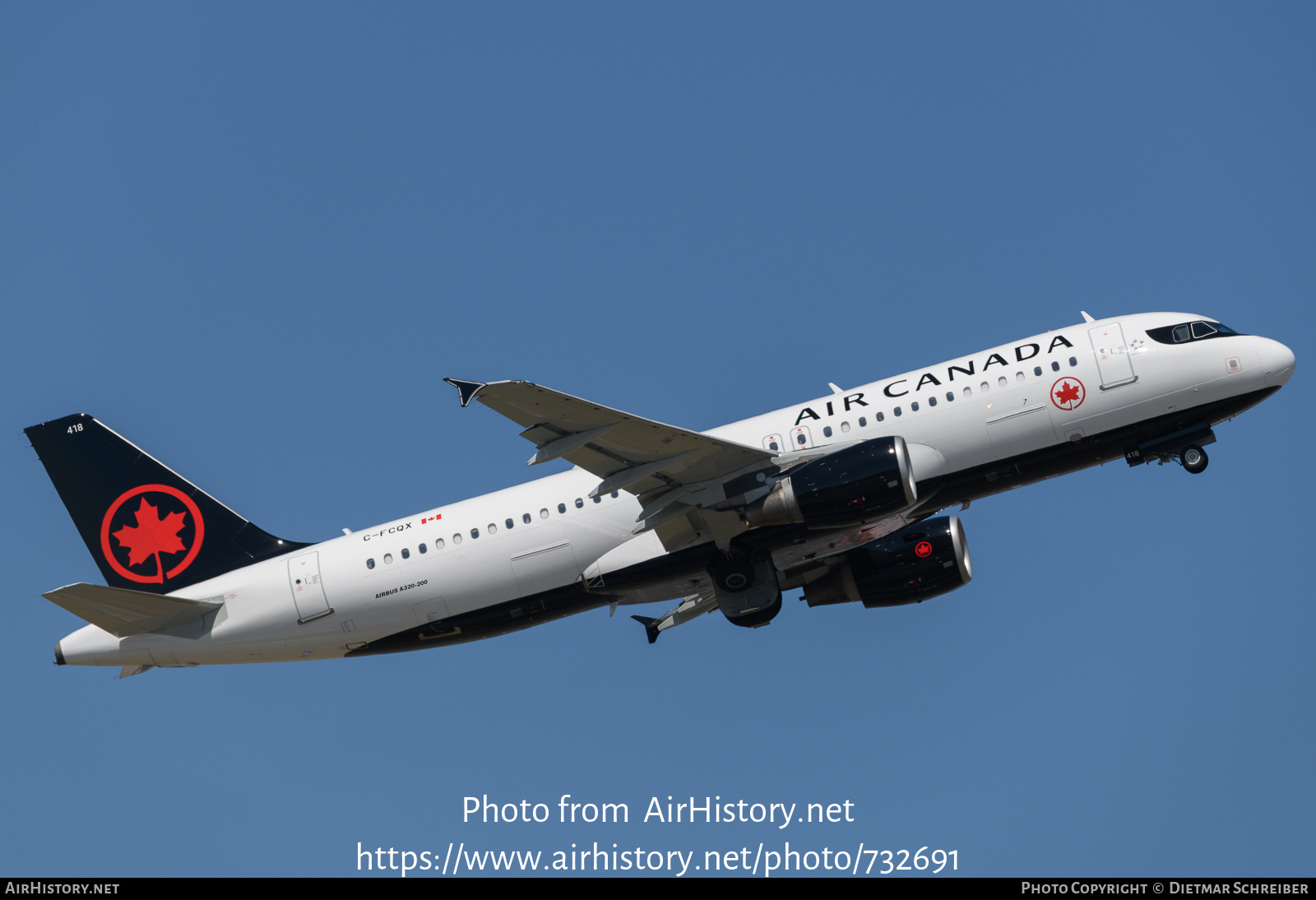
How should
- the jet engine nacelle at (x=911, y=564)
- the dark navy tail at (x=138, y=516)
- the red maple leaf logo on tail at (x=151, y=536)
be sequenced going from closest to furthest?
the dark navy tail at (x=138, y=516)
the red maple leaf logo on tail at (x=151, y=536)
the jet engine nacelle at (x=911, y=564)

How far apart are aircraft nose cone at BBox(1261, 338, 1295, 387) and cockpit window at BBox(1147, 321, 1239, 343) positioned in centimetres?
96

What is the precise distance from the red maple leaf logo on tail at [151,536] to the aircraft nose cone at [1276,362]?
31.3m

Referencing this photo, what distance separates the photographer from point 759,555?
38688mm

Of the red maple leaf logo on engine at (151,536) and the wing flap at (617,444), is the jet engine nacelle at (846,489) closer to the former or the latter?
the wing flap at (617,444)

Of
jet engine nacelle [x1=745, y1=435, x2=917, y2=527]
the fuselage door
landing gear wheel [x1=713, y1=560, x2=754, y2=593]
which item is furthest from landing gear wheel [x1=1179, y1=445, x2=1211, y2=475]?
the fuselage door

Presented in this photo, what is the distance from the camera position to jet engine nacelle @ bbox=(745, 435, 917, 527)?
3528cm

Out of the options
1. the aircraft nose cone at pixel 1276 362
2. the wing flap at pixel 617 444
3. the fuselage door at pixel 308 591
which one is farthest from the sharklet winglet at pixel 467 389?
the aircraft nose cone at pixel 1276 362

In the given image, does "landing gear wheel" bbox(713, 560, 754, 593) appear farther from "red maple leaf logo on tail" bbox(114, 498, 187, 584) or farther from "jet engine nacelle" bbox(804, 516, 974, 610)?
"red maple leaf logo on tail" bbox(114, 498, 187, 584)

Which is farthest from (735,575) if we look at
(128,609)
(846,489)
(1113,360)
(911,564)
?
(128,609)

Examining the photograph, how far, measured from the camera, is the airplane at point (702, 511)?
3656cm

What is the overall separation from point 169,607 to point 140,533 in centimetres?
366

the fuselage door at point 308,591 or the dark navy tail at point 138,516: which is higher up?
the dark navy tail at point 138,516

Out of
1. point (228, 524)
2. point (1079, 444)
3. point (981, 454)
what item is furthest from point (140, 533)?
point (1079, 444)

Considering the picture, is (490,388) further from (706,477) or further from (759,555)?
(759,555)
